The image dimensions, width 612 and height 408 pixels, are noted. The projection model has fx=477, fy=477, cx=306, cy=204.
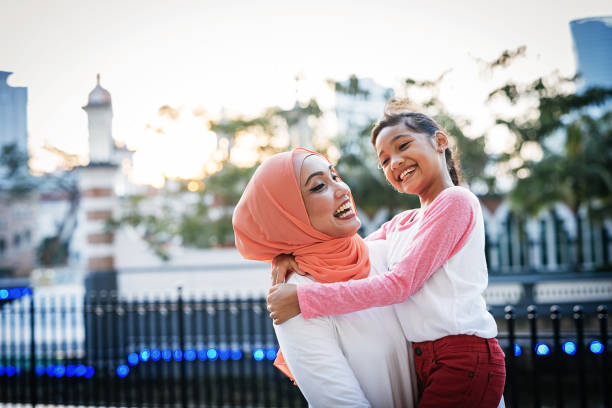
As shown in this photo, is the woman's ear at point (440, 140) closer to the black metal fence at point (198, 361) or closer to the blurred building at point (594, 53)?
the black metal fence at point (198, 361)

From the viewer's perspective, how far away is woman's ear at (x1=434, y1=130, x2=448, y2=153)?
1.92 m

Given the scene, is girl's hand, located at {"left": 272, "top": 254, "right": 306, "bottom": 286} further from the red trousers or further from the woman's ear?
the woman's ear

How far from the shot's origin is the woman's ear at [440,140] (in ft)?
6.31

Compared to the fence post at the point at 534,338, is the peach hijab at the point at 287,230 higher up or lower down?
higher up

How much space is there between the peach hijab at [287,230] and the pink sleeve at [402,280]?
0.14 metres

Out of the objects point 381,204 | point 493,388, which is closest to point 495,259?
point 381,204

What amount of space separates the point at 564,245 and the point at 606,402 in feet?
A: 39.8

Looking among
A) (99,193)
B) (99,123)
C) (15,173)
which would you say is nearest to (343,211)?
(99,123)

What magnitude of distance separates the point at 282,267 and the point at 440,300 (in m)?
0.58

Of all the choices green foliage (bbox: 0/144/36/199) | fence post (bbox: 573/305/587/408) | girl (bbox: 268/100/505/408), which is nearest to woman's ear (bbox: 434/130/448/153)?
girl (bbox: 268/100/505/408)

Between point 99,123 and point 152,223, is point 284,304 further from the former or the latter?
point 152,223

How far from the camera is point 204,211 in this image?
1169cm

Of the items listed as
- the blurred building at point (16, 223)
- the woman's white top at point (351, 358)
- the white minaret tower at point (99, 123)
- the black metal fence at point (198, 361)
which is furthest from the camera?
the blurred building at point (16, 223)

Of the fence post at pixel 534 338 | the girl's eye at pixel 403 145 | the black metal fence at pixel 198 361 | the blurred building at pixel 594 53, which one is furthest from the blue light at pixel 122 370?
the blurred building at pixel 594 53
